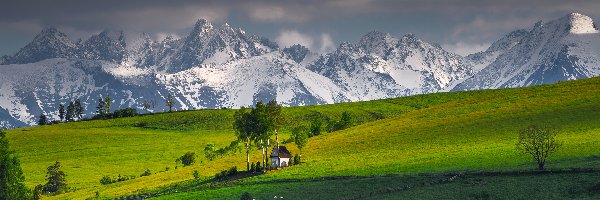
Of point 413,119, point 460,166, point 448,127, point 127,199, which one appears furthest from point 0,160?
point 413,119

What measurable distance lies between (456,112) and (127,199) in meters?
81.9

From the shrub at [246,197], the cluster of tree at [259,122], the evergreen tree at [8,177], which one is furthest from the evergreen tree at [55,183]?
A: the shrub at [246,197]

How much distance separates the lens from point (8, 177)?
103312 millimetres

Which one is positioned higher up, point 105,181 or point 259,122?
point 259,122

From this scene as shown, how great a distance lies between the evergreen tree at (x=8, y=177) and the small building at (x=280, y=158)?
1687 inches

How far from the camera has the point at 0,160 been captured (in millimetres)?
103062

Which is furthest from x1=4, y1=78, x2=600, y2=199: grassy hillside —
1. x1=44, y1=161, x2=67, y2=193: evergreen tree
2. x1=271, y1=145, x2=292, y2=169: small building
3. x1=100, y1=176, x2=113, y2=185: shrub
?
x1=271, y1=145, x2=292, y2=169: small building

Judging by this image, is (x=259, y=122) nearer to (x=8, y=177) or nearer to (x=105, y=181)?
(x=8, y=177)

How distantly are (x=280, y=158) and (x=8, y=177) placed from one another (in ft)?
149

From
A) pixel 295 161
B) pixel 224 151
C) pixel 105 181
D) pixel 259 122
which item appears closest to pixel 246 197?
pixel 295 161

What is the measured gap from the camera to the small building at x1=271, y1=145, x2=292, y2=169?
130 m

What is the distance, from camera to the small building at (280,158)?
130250 mm

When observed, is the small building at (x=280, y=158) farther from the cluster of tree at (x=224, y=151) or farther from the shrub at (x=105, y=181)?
the cluster of tree at (x=224, y=151)

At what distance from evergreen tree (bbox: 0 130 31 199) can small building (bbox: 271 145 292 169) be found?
42.9 meters
